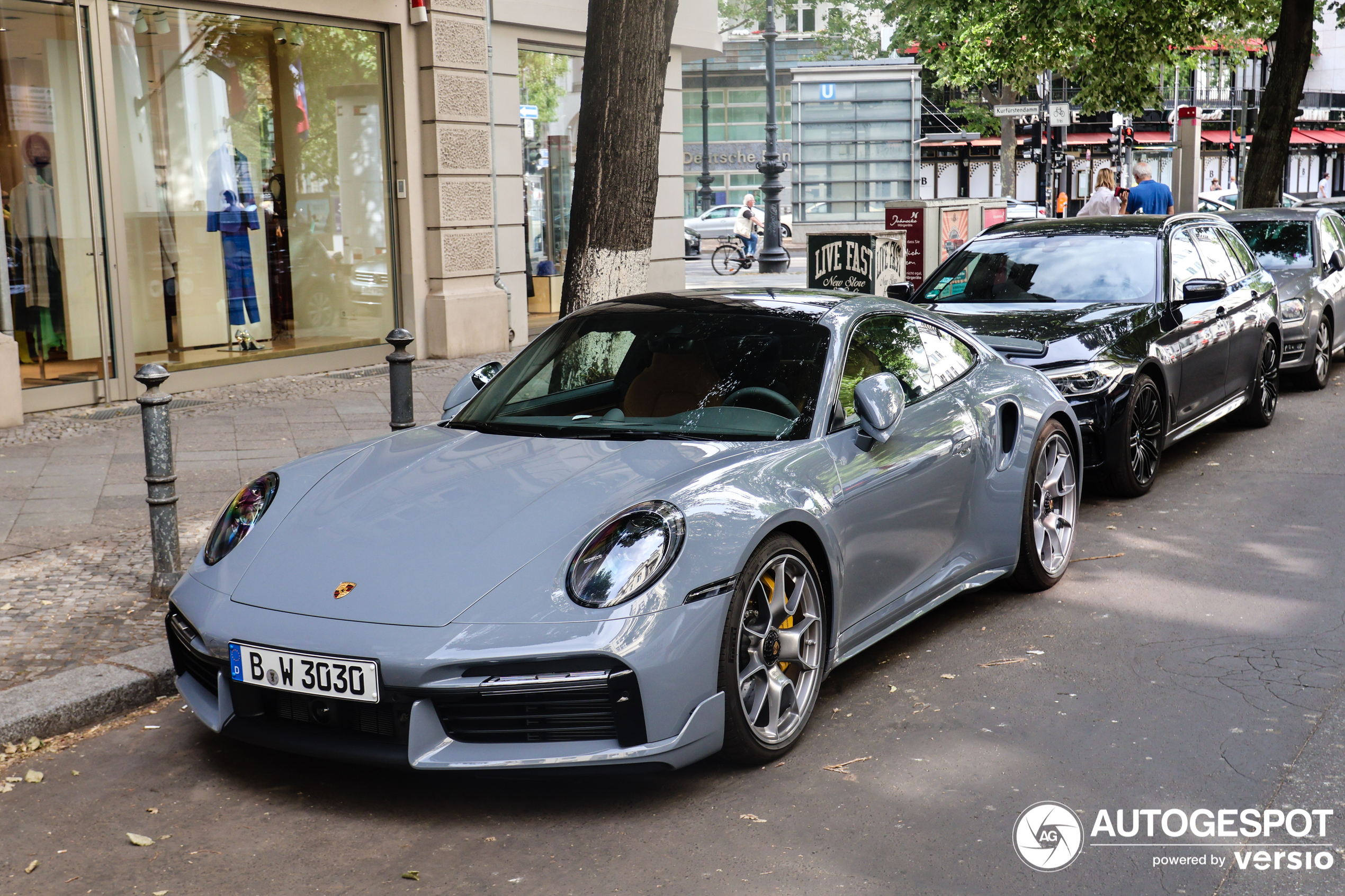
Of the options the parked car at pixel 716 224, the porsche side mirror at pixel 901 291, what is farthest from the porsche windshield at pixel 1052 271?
the parked car at pixel 716 224

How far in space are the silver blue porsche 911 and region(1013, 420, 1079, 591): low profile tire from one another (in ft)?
0.50

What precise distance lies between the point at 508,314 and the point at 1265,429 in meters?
7.94

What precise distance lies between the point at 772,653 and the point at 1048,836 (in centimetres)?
93

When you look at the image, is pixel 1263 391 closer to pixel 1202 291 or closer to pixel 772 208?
pixel 1202 291

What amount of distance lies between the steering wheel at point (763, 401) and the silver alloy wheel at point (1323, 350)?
28.7 feet

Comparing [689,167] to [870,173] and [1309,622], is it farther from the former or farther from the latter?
[1309,622]

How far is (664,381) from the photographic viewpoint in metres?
4.77

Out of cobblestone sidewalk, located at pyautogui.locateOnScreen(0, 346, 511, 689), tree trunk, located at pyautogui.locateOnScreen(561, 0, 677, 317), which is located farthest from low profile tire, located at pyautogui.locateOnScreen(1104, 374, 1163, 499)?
cobblestone sidewalk, located at pyautogui.locateOnScreen(0, 346, 511, 689)

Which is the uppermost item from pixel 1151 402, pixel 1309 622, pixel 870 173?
pixel 870 173

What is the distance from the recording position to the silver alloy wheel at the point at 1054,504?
5766 mm

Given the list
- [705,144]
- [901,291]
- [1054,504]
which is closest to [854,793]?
[1054,504]

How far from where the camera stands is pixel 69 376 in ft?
35.7

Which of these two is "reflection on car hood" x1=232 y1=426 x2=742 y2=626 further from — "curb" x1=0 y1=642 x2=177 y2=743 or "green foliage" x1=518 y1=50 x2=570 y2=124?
"green foliage" x1=518 y1=50 x2=570 y2=124

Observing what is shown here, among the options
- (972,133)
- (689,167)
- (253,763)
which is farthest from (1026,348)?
(689,167)
